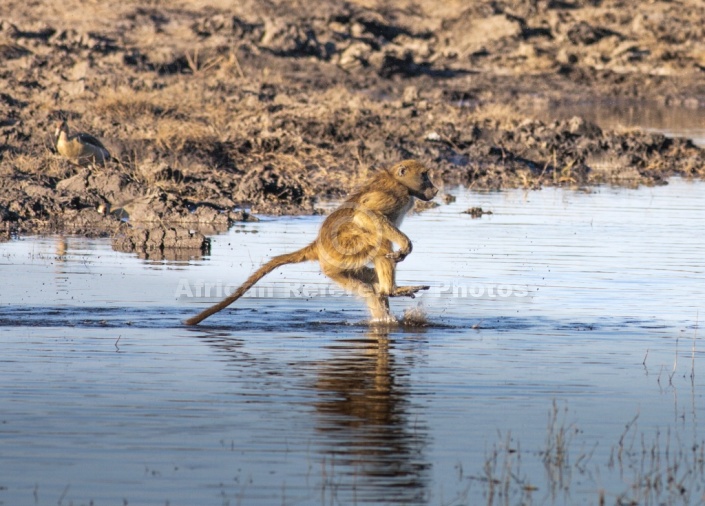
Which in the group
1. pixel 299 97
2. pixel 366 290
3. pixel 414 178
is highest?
pixel 299 97

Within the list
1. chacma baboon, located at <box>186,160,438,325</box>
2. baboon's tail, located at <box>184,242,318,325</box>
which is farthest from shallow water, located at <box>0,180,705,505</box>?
chacma baboon, located at <box>186,160,438,325</box>

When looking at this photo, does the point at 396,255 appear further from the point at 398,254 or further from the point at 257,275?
the point at 257,275

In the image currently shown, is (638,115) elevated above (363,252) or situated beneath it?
elevated above

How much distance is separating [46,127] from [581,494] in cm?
1531

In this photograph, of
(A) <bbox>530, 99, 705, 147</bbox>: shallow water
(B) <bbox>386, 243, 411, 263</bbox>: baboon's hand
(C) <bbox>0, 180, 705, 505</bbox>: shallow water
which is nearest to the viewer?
(C) <bbox>0, 180, 705, 505</bbox>: shallow water

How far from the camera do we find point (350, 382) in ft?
23.3

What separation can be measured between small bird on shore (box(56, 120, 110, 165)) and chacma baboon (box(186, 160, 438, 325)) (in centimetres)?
811

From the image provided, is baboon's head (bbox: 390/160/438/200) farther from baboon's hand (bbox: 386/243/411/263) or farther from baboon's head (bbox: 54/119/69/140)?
baboon's head (bbox: 54/119/69/140)

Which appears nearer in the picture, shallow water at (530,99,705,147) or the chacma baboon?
the chacma baboon

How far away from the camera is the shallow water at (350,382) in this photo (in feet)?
17.5

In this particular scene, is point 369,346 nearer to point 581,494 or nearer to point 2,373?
point 2,373

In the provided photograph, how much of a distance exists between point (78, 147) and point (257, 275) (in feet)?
27.6

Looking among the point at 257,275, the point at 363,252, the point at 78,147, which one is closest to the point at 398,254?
the point at 363,252

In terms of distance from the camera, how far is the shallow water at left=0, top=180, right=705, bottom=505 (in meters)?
5.35
